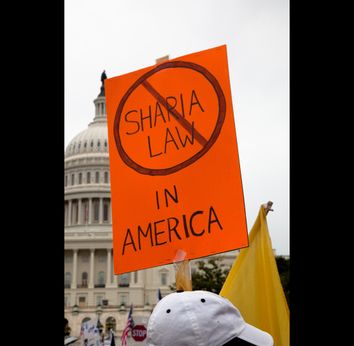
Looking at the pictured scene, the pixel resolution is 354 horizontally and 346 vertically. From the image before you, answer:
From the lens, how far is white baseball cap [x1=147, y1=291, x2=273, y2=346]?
197 centimetres

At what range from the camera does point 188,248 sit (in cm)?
296

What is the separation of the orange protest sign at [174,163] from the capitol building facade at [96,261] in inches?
2556

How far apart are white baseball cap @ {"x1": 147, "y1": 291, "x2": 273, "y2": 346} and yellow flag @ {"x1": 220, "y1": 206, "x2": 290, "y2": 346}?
2.62 feet

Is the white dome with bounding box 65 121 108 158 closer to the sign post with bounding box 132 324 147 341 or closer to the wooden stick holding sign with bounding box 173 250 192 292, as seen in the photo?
the sign post with bounding box 132 324 147 341

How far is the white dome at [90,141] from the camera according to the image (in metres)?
93.2

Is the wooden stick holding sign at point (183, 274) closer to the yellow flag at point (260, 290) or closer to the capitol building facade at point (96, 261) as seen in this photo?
the yellow flag at point (260, 290)

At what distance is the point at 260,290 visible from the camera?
295 cm

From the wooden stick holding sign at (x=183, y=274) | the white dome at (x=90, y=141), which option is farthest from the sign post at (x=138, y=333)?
the white dome at (x=90, y=141)

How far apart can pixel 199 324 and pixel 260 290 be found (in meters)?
1.01

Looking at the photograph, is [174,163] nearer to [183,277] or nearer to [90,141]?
[183,277]
